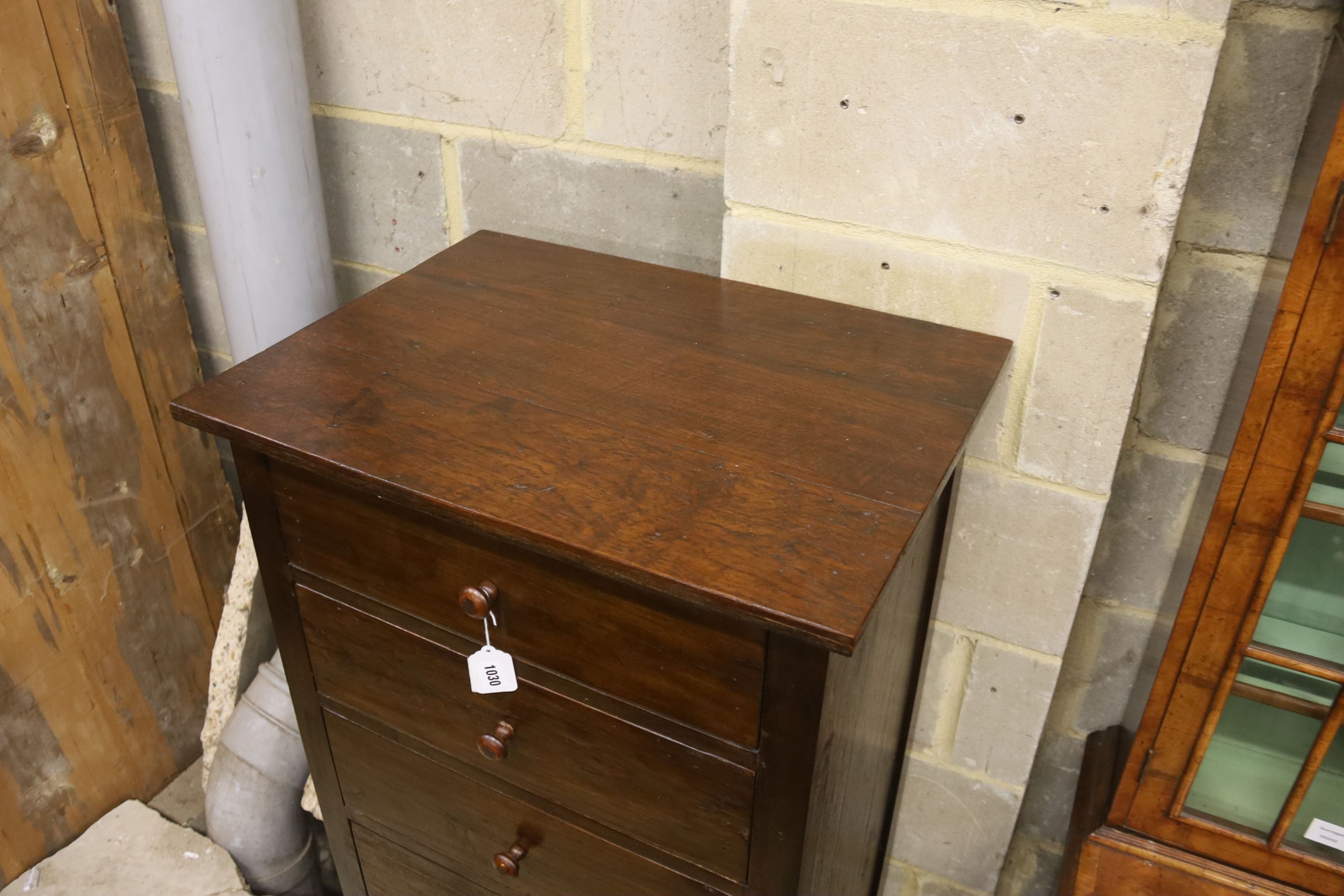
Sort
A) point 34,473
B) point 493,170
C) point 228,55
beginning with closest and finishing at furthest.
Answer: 1. point 228,55
2. point 493,170
3. point 34,473

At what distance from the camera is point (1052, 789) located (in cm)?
140

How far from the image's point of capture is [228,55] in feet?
4.02

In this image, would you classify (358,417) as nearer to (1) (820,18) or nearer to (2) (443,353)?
(2) (443,353)

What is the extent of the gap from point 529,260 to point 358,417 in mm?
369

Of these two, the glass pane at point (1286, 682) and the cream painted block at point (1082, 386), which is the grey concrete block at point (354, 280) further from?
the glass pane at point (1286, 682)

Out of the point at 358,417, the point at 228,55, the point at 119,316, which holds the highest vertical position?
the point at 228,55

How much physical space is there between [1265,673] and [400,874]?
0.92 meters

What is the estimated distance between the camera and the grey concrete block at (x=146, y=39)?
1428mm

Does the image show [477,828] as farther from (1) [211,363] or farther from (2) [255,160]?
(1) [211,363]

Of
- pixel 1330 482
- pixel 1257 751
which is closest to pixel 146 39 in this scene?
pixel 1330 482

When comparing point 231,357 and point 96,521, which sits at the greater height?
point 231,357

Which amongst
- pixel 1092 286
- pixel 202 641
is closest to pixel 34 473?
pixel 202 641

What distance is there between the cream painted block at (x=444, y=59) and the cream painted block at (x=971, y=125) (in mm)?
324

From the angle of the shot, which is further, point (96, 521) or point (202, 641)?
point (202, 641)
